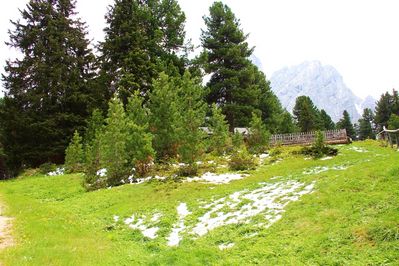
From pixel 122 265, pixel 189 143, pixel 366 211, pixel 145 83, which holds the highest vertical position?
pixel 145 83

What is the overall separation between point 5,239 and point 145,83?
30.8 meters

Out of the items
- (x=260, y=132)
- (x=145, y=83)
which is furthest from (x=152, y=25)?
(x=260, y=132)

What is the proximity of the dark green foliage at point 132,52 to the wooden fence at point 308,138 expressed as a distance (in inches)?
583

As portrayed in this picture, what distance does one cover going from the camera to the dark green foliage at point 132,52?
4147 centimetres

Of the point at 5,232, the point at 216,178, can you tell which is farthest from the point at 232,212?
the point at 5,232

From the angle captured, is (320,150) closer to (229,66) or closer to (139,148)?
(139,148)

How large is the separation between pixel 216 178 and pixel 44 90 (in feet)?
99.2

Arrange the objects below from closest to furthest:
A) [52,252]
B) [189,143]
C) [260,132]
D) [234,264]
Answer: [234,264] → [52,252] → [189,143] → [260,132]

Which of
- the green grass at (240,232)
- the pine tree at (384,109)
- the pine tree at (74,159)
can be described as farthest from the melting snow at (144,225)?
the pine tree at (384,109)

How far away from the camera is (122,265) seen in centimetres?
1019

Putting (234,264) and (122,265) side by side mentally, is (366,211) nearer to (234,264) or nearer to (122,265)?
(234,264)

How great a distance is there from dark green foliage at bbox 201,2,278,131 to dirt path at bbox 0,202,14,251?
1356 inches

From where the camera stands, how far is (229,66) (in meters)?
50.9

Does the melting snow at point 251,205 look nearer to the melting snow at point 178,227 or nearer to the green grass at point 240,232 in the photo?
the green grass at point 240,232
